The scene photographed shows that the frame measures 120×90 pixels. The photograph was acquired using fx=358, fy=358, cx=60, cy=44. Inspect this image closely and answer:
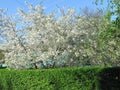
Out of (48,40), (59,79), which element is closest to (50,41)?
(48,40)

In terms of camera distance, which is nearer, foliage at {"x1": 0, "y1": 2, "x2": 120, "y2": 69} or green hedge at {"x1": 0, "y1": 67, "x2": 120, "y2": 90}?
green hedge at {"x1": 0, "y1": 67, "x2": 120, "y2": 90}

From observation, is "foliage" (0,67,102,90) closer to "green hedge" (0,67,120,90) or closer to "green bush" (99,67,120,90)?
"green hedge" (0,67,120,90)

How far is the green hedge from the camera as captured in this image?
1546 centimetres

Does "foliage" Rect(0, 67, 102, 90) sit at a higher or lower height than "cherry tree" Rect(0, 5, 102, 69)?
lower

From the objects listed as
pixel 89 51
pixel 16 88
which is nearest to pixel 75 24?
pixel 89 51

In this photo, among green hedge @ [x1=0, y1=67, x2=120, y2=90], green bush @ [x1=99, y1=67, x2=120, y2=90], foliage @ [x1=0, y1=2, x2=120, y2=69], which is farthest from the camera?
foliage @ [x1=0, y1=2, x2=120, y2=69]

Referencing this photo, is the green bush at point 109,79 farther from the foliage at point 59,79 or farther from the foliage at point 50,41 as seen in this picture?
the foliage at point 50,41

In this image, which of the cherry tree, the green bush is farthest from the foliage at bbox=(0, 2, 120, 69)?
the green bush

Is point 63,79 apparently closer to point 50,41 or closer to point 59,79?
point 59,79

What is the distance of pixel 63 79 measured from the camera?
15828 millimetres

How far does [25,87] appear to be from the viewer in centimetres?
1742

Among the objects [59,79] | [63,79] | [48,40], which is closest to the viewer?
[63,79]

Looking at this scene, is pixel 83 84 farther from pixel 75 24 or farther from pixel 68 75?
pixel 75 24

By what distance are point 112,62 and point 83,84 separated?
27.2ft
